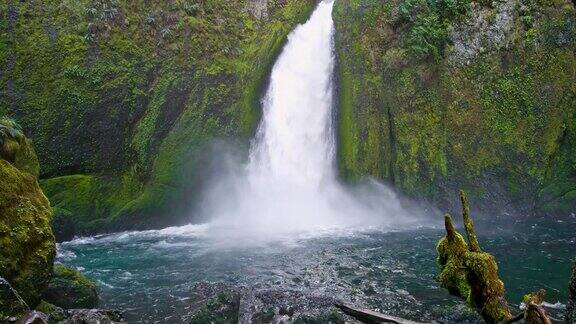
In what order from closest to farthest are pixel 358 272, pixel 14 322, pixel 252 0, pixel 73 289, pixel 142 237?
pixel 14 322 < pixel 73 289 < pixel 358 272 < pixel 142 237 < pixel 252 0

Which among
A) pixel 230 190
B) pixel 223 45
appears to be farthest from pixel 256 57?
pixel 230 190

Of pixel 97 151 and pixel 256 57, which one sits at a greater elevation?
pixel 256 57

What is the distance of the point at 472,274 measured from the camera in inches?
229

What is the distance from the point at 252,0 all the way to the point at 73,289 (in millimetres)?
16818

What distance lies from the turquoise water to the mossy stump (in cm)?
213

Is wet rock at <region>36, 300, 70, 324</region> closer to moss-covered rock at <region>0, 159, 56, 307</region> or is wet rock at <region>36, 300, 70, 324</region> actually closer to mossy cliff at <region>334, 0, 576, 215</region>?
moss-covered rock at <region>0, 159, 56, 307</region>

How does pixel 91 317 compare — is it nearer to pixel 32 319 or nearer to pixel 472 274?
pixel 32 319

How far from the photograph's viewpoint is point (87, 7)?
61.7 ft

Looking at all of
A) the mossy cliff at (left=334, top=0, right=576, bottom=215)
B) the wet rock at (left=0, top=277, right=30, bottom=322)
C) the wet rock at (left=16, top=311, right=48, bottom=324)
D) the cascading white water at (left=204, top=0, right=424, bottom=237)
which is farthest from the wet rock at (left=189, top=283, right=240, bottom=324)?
the mossy cliff at (left=334, top=0, right=576, bottom=215)

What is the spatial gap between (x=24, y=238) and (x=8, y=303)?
5.11 ft

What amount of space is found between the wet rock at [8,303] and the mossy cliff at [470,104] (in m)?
12.9

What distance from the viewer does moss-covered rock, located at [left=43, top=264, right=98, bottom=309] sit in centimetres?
853

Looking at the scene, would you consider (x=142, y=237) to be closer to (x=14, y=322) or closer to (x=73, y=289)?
(x=73, y=289)

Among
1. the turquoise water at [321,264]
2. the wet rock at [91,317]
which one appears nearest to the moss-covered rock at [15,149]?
the turquoise water at [321,264]
